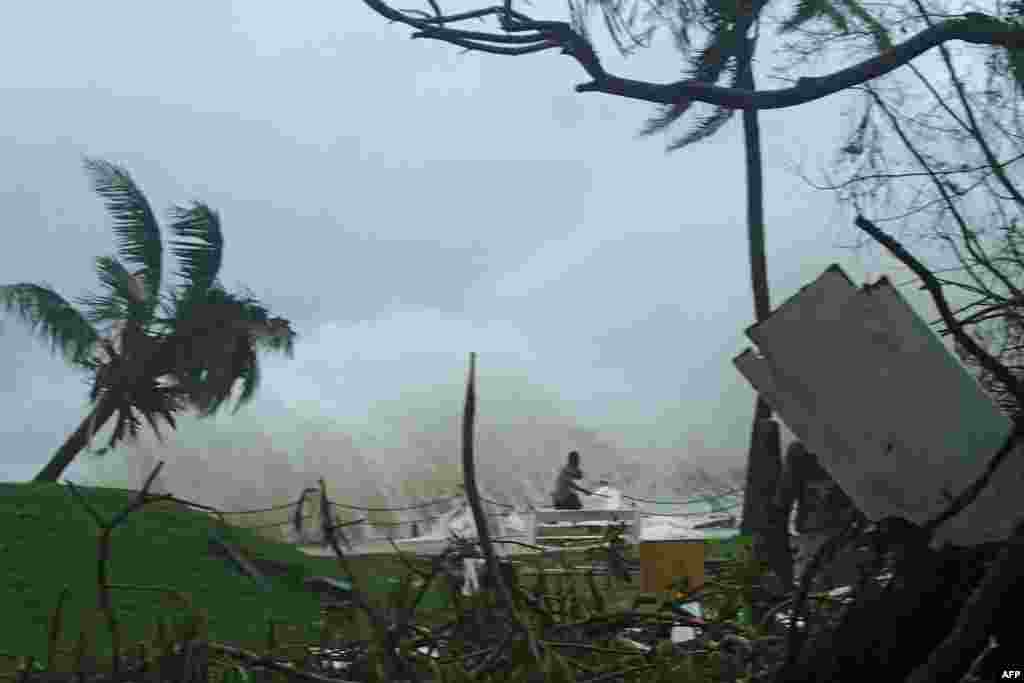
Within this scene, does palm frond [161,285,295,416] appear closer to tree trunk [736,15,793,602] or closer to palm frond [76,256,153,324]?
palm frond [76,256,153,324]

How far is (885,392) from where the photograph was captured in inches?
69.0

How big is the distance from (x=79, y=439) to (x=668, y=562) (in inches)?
786

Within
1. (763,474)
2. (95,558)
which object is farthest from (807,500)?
(95,558)

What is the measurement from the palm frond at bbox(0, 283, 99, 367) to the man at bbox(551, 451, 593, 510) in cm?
965

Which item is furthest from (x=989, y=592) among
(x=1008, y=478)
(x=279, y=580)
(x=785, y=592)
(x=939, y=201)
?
(x=279, y=580)

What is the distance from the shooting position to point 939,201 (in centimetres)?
502

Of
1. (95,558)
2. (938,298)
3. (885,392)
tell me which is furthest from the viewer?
(95,558)

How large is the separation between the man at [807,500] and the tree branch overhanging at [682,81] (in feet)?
3.52

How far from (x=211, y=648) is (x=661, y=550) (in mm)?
1357

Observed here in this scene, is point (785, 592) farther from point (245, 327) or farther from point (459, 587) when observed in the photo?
point (245, 327)

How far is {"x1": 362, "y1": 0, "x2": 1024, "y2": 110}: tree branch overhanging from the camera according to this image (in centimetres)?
314

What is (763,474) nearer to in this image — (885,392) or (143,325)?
(885,392)

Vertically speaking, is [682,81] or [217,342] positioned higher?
[217,342]

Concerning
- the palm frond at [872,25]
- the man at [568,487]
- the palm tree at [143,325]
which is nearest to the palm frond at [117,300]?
the palm tree at [143,325]
